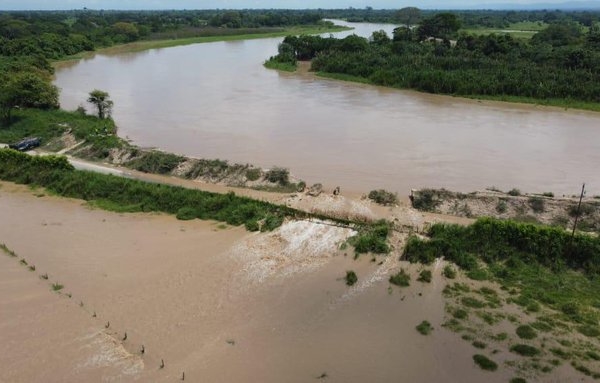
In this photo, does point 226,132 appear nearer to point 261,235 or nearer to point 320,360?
point 261,235

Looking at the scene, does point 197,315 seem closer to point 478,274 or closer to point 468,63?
point 478,274

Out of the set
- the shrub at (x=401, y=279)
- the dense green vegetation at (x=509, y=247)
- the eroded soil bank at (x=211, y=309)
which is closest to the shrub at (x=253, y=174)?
the eroded soil bank at (x=211, y=309)

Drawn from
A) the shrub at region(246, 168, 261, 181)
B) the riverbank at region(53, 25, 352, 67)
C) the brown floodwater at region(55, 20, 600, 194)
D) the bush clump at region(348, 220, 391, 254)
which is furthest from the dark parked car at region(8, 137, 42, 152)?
the riverbank at region(53, 25, 352, 67)

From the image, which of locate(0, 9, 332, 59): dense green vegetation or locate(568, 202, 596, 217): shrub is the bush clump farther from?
locate(0, 9, 332, 59): dense green vegetation

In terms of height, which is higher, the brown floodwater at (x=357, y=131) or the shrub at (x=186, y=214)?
the brown floodwater at (x=357, y=131)

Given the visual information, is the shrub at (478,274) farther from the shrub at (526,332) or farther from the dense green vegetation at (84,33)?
the dense green vegetation at (84,33)

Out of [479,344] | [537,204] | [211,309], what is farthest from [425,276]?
[537,204]
